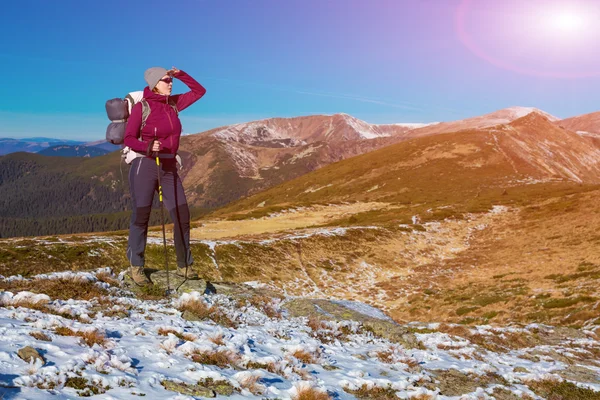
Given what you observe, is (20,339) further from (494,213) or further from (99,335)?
(494,213)

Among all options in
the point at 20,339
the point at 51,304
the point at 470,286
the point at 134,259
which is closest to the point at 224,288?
the point at 134,259

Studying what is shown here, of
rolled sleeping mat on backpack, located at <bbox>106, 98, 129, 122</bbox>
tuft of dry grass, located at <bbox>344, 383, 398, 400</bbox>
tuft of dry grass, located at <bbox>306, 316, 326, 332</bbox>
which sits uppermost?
rolled sleeping mat on backpack, located at <bbox>106, 98, 129, 122</bbox>

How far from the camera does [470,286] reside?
36969 millimetres

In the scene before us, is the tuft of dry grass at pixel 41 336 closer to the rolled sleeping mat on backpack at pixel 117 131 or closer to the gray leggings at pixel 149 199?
the gray leggings at pixel 149 199

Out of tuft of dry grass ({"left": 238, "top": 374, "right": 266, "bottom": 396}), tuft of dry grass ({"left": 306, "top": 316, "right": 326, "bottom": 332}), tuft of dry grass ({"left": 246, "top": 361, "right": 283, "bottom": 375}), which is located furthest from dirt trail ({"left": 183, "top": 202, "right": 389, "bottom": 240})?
tuft of dry grass ({"left": 238, "top": 374, "right": 266, "bottom": 396})

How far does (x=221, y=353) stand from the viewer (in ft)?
29.4

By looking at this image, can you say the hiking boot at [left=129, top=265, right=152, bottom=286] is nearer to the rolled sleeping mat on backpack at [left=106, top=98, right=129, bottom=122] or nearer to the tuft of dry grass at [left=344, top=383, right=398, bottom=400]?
the rolled sleeping mat on backpack at [left=106, top=98, right=129, bottom=122]

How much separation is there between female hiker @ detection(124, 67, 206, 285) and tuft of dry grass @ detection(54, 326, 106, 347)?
479 cm

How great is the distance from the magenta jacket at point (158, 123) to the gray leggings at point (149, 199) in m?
0.57

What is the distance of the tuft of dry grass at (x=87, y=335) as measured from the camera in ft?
26.6

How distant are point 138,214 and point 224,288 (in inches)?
257

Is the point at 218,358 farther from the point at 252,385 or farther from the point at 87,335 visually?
the point at 87,335

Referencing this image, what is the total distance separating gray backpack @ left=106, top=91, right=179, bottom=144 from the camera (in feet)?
39.4

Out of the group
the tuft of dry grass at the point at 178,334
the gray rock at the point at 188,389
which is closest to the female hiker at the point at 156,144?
the tuft of dry grass at the point at 178,334
